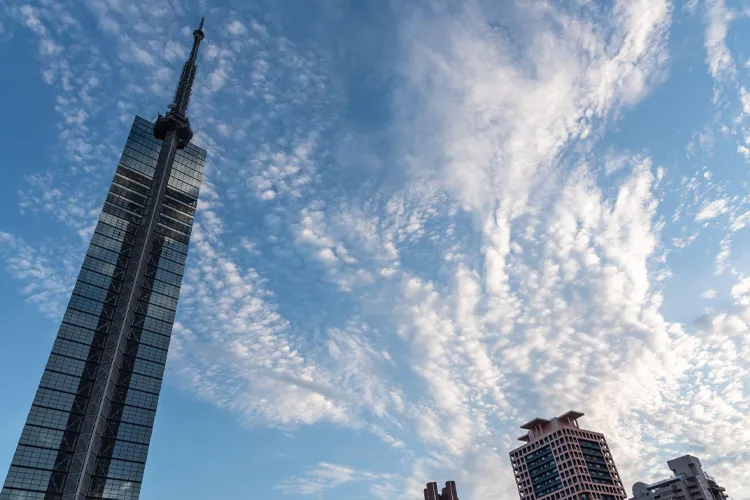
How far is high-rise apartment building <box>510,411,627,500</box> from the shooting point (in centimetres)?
17475

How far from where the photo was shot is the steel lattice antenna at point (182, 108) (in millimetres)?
138000

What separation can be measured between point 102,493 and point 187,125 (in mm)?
88105

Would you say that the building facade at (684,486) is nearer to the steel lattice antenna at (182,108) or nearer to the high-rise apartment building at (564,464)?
the high-rise apartment building at (564,464)

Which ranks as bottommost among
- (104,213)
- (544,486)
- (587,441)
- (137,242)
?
(544,486)

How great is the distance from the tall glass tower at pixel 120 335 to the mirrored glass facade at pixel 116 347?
0.64ft

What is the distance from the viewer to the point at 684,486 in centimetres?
17250

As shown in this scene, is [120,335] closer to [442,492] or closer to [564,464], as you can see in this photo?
[442,492]

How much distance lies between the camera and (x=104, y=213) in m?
125

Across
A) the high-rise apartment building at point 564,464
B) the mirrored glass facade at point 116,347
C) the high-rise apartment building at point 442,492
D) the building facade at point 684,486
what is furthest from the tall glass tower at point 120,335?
the building facade at point 684,486

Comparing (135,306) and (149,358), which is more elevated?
(135,306)

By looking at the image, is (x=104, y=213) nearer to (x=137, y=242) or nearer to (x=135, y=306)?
(x=137, y=242)

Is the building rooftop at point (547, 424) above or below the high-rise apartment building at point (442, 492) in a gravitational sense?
above

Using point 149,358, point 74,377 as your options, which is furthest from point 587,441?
point 74,377

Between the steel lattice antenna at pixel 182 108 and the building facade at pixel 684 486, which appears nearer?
the steel lattice antenna at pixel 182 108
